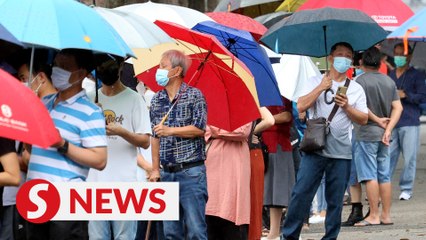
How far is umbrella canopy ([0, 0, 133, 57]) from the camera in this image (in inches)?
310

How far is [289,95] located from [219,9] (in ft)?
15.7

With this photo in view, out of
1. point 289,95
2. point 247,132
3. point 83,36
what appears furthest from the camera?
point 289,95

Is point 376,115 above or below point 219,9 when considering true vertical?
below

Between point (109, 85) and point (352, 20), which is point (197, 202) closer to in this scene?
point (109, 85)

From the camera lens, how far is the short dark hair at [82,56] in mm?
8289

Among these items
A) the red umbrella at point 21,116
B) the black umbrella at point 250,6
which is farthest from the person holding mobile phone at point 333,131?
the red umbrella at point 21,116

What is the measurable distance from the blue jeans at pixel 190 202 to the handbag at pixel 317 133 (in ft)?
5.04

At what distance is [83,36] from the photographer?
315 inches

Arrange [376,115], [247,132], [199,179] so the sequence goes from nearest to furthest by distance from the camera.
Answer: [199,179] < [247,132] < [376,115]

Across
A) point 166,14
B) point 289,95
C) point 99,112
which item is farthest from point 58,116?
point 289,95

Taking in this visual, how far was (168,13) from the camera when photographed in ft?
40.2

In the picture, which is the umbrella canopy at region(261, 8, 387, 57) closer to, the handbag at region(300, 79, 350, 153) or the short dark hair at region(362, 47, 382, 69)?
the handbag at region(300, 79, 350, 153)

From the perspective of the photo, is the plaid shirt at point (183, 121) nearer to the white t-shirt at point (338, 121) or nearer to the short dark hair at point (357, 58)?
the white t-shirt at point (338, 121)

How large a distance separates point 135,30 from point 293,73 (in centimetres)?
387
